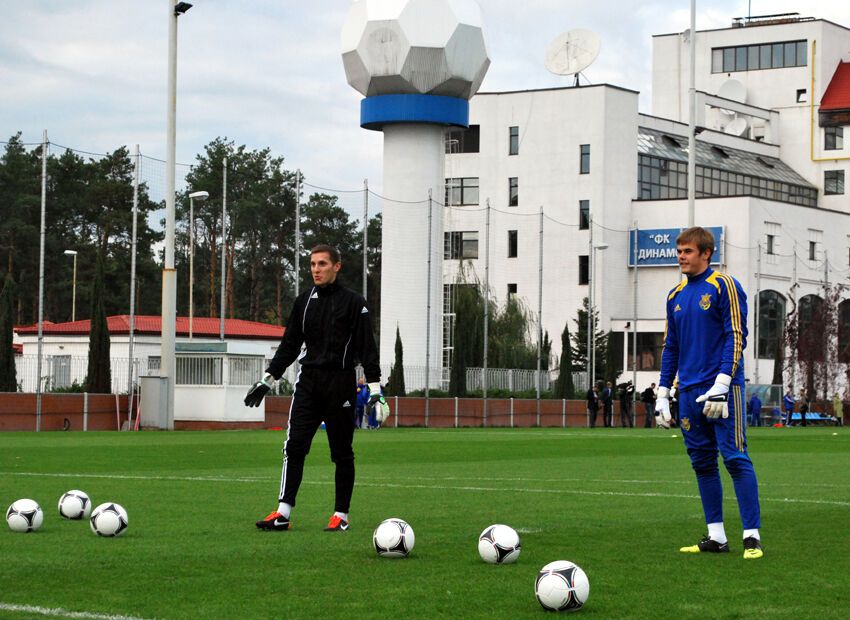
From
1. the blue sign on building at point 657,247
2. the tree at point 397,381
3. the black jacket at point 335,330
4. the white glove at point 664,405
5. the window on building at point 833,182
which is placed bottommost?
the tree at point 397,381

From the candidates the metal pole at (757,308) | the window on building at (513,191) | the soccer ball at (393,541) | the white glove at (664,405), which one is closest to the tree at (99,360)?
the white glove at (664,405)

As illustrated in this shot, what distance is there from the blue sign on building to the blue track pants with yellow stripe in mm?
70820

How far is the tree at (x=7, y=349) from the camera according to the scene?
45.7 m

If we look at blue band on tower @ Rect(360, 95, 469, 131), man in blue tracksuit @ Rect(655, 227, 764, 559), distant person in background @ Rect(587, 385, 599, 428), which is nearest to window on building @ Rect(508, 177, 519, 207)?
blue band on tower @ Rect(360, 95, 469, 131)

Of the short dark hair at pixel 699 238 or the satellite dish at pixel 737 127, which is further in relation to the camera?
the satellite dish at pixel 737 127

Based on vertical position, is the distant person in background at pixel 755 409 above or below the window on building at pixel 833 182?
below

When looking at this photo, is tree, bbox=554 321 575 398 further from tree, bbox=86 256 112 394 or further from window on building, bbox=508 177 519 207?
window on building, bbox=508 177 519 207

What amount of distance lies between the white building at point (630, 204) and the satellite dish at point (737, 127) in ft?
3.60

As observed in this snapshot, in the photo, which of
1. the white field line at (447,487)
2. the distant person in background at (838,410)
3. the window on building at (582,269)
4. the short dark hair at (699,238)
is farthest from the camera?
the window on building at (582,269)

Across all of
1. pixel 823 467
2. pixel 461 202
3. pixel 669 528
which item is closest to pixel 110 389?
pixel 823 467

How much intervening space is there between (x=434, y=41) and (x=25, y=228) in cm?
3182

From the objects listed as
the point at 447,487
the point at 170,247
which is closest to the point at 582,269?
the point at 170,247

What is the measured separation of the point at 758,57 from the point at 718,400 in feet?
302

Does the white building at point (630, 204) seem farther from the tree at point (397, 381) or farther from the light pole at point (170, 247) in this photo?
the light pole at point (170, 247)
